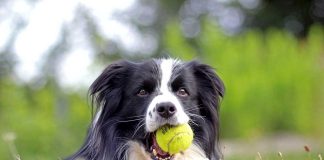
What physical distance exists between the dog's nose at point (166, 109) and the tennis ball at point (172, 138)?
0.12m

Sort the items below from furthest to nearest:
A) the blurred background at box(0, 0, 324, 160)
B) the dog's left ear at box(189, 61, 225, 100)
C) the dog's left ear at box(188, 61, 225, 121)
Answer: the blurred background at box(0, 0, 324, 160), the dog's left ear at box(189, 61, 225, 100), the dog's left ear at box(188, 61, 225, 121)

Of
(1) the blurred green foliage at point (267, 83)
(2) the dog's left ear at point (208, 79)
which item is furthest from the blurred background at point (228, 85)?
(2) the dog's left ear at point (208, 79)

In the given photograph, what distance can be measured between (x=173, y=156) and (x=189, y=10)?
2500cm

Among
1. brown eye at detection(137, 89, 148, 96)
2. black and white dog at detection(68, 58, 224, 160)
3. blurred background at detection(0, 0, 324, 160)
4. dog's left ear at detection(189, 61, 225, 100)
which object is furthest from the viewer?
blurred background at detection(0, 0, 324, 160)

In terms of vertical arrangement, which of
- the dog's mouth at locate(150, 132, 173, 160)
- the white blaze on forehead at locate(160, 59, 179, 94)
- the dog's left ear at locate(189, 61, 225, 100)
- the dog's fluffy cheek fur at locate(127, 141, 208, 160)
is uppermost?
the white blaze on forehead at locate(160, 59, 179, 94)

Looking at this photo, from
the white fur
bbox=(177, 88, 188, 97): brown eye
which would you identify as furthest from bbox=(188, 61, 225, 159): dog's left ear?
the white fur

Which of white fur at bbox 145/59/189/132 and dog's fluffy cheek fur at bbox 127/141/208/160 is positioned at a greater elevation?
white fur at bbox 145/59/189/132

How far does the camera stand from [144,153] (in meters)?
5.94

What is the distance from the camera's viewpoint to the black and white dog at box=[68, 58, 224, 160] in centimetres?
594

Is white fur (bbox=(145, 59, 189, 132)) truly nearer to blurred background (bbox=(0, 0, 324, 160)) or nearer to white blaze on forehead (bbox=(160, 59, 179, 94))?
white blaze on forehead (bbox=(160, 59, 179, 94))

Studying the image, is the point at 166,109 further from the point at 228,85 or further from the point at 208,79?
the point at 228,85

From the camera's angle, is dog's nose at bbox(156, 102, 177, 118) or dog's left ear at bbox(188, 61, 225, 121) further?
dog's left ear at bbox(188, 61, 225, 121)

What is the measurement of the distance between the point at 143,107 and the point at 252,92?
10.4 metres

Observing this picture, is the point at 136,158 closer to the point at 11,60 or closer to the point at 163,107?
the point at 163,107
